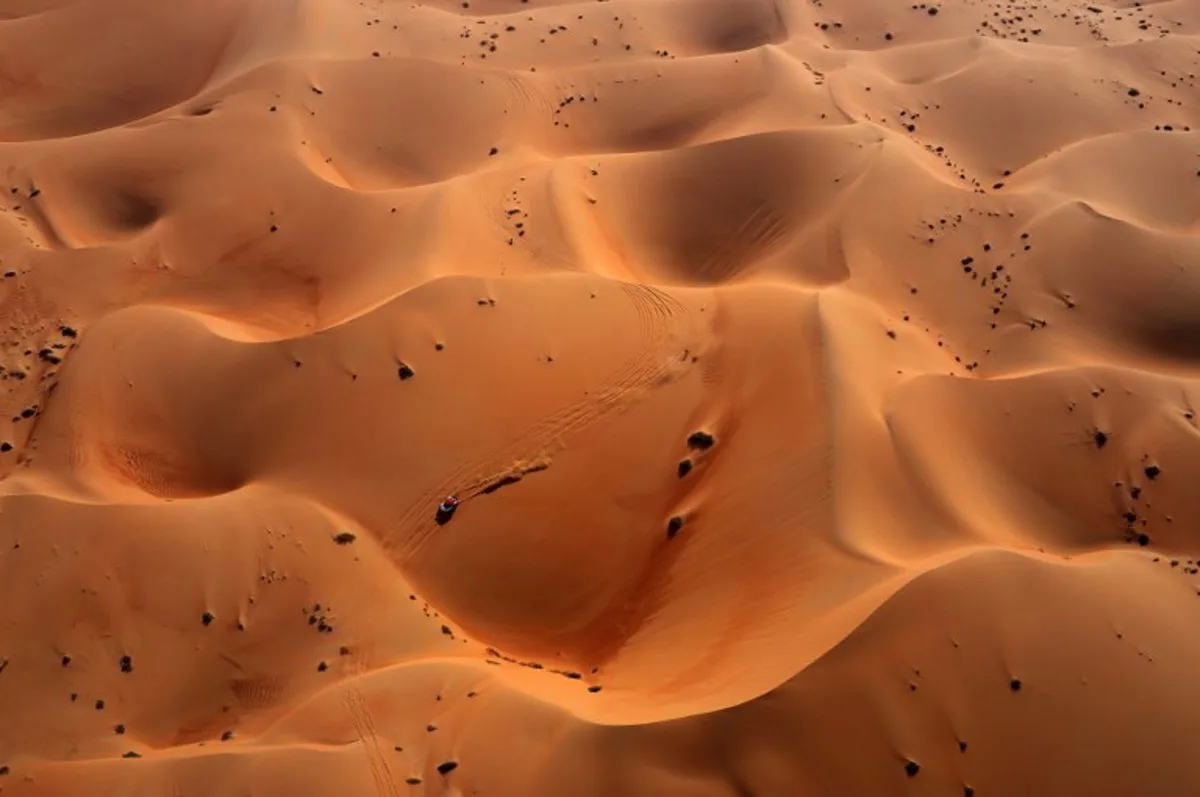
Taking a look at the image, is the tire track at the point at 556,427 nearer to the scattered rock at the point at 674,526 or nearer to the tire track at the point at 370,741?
the scattered rock at the point at 674,526

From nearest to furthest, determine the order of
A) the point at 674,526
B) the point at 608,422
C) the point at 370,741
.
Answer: the point at 370,741 → the point at 674,526 → the point at 608,422

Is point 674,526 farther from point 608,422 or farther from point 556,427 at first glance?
point 556,427

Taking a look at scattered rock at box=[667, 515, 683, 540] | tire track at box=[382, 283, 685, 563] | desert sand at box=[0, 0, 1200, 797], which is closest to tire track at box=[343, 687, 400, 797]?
desert sand at box=[0, 0, 1200, 797]

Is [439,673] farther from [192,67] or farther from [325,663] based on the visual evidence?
[192,67]

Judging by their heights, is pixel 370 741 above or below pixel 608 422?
below

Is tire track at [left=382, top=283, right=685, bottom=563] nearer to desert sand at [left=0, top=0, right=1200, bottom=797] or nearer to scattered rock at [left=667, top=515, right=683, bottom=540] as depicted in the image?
desert sand at [left=0, top=0, right=1200, bottom=797]

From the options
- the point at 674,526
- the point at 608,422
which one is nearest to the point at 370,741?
the point at 674,526
